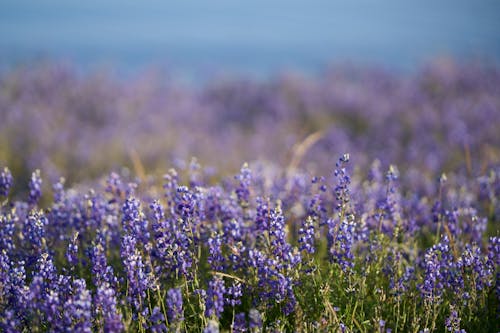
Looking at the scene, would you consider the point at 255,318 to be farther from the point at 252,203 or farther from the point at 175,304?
the point at 252,203

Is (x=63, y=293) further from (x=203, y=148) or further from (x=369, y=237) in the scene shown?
(x=203, y=148)

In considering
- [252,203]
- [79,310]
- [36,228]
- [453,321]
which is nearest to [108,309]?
[79,310]

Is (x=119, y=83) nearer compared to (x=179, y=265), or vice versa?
(x=179, y=265)

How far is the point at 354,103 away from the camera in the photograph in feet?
30.4

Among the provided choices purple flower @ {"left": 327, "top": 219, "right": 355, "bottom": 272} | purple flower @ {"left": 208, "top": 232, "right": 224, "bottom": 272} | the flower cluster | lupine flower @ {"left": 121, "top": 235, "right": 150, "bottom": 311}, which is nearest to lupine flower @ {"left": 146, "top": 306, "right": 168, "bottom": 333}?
the flower cluster

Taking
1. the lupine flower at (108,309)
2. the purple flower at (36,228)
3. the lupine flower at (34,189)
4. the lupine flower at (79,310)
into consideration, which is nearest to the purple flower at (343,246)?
the lupine flower at (108,309)

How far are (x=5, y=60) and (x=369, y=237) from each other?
968 cm

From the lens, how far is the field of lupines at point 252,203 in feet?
7.80

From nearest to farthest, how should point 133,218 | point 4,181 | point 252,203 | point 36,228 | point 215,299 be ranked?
point 215,299
point 133,218
point 36,228
point 4,181
point 252,203

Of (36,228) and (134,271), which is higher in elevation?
(36,228)

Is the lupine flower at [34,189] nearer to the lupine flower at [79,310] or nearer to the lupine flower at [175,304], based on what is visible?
the lupine flower at [79,310]

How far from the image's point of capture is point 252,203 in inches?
160

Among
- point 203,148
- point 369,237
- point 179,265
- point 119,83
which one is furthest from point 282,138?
point 179,265

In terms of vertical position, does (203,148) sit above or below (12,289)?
above
